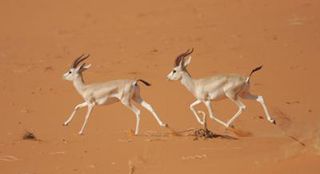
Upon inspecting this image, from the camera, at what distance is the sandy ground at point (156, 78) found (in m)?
11.6

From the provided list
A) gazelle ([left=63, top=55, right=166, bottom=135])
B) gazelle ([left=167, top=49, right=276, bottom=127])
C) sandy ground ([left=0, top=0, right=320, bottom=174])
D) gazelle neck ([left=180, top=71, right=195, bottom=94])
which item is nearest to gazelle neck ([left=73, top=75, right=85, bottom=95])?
gazelle ([left=63, top=55, right=166, bottom=135])

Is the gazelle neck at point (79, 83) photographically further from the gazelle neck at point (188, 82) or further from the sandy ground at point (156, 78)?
the gazelle neck at point (188, 82)

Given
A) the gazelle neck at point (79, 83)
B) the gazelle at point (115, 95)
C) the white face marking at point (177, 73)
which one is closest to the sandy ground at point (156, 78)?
the gazelle at point (115, 95)

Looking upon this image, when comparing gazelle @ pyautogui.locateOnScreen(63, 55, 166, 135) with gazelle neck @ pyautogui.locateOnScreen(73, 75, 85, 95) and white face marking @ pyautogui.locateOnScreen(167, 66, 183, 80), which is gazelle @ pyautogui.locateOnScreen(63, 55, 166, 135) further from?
white face marking @ pyautogui.locateOnScreen(167, 66, 183, 80)

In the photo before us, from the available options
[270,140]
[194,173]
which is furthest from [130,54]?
[194,173]

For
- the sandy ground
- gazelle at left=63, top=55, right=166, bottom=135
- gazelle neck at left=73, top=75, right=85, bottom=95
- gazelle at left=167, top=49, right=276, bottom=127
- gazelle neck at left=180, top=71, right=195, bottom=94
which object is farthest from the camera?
gazelle neck at left=73, top=75, right=85, bottom=95

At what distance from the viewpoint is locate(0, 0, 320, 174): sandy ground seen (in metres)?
11.6

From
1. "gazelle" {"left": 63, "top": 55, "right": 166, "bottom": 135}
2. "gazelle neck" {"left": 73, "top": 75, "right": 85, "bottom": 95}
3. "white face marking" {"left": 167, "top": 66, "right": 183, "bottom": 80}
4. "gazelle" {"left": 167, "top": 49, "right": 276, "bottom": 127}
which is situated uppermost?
"gazelle neck" {"left": 73, "top": 75, "right": 85, "bottom": 95}

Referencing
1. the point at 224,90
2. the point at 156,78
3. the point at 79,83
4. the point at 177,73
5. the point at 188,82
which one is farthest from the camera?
the point at 156,78

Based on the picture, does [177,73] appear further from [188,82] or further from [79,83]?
[79,83]

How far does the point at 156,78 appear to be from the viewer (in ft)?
66.5

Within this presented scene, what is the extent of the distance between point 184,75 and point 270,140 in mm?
2808

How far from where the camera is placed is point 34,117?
16750mm

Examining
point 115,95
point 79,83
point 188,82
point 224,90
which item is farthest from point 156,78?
point 224,90
